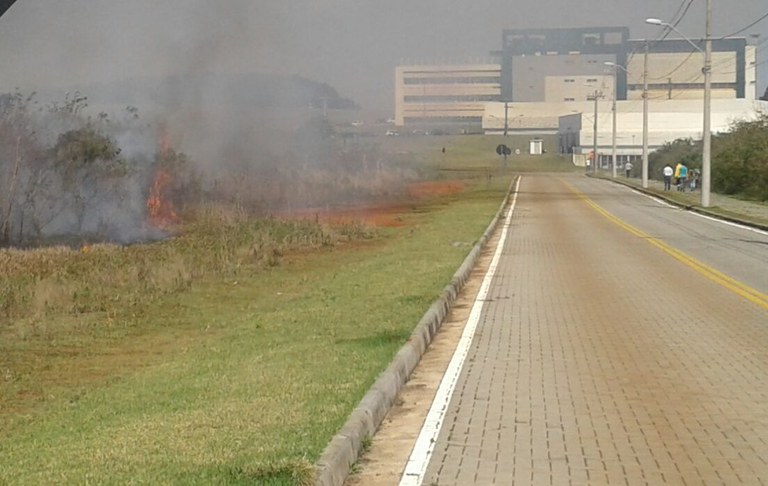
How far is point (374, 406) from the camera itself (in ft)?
27.5

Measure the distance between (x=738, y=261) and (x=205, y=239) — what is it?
52.1 feet

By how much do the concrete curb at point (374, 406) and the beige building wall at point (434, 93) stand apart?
69.8 m

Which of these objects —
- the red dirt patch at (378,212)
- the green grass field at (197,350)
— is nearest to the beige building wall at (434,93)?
the red dirt patch at (378,212)

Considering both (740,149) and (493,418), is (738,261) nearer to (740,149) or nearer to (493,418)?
(493,418)

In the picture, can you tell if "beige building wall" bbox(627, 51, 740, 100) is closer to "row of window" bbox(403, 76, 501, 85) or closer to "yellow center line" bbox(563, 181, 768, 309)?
"row of window" bbox(403, 76, 501, 85)

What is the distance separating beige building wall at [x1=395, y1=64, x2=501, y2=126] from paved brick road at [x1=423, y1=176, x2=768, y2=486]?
67218 millimetres

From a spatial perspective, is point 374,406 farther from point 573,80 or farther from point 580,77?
point 580,77

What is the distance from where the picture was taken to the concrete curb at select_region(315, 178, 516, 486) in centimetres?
662

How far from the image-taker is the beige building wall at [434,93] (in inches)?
3438

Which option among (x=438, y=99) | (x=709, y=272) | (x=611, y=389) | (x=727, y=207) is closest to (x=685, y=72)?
(x=438, y=99)

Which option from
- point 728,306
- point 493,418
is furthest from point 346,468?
point 728,306

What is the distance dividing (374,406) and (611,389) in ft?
7.92

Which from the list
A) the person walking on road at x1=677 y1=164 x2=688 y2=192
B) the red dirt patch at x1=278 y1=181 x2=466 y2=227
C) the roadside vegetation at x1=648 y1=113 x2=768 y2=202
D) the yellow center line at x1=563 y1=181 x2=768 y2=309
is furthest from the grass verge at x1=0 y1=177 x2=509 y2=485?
the person walking on road at x1=677 y1=164 x2=688 y2=192

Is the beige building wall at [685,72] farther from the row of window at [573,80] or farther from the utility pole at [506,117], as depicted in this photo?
the utility pole at [506,117]
